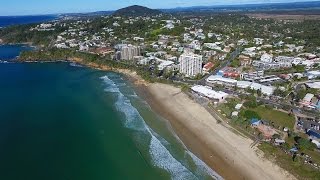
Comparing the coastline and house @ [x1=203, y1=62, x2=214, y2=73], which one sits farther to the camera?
house @ [x1=203, y1=62, x2=214, y2=73]

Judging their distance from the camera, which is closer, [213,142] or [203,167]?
[203,167]

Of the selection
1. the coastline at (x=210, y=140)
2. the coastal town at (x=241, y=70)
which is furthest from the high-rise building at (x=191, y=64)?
the coastline at (x=210, y=140)

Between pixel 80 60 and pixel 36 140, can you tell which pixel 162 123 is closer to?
pixel 36 140

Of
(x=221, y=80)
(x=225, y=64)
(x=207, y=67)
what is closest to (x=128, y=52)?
(x=207, y=67)

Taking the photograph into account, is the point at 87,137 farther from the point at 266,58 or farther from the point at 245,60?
the point at 266,58

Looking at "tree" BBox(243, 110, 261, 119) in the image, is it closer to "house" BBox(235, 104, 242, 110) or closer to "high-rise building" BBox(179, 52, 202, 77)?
"house" BBox(235, 104, 242, 110)

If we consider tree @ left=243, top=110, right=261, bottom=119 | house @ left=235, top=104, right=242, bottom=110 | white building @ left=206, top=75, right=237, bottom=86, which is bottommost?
white building @ left=206, top=75, right=237, bottom=86

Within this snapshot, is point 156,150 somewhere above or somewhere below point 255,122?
below

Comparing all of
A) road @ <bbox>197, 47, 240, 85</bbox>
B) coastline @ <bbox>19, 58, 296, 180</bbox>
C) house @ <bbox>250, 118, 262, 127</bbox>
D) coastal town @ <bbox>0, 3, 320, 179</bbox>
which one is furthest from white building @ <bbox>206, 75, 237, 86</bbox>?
house @ <bbox>250, 118, 262, 127</bbox>
